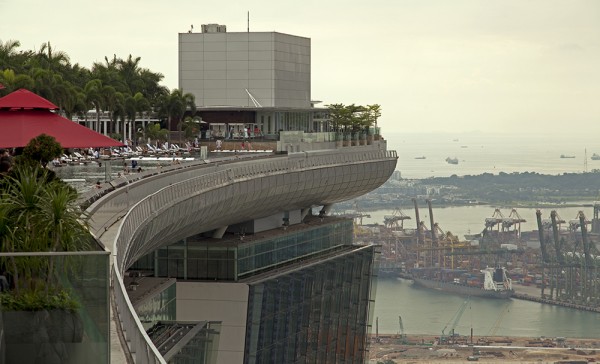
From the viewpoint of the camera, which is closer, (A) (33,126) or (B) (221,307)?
(A) (33,126)

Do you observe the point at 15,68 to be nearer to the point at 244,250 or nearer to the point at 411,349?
the point at 244,250

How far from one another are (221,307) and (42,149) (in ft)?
110

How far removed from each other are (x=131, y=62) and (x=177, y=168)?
55.5 meters

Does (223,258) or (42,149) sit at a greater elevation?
(42,149)

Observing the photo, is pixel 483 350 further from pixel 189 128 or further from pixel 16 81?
pixel 16 81

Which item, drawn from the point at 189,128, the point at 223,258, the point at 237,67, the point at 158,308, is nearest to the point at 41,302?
the point at 158,308

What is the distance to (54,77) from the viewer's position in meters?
72.0

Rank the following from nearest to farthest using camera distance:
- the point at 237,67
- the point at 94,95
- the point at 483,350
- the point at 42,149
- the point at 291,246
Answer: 1. the point at 42,149
2. the point at 291,246
3. the point at 94,95
4. the point at 237,67
5. the point at 483,350

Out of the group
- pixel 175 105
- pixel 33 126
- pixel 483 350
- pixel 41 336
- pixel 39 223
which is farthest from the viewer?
pixel 483 350

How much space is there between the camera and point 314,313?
69812mm

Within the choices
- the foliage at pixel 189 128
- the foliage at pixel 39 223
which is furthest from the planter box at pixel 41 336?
the foliage at pixel 189 128

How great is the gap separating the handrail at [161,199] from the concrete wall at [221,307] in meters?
5.36

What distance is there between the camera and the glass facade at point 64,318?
540 inches

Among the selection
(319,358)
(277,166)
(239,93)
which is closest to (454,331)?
(239,93)
